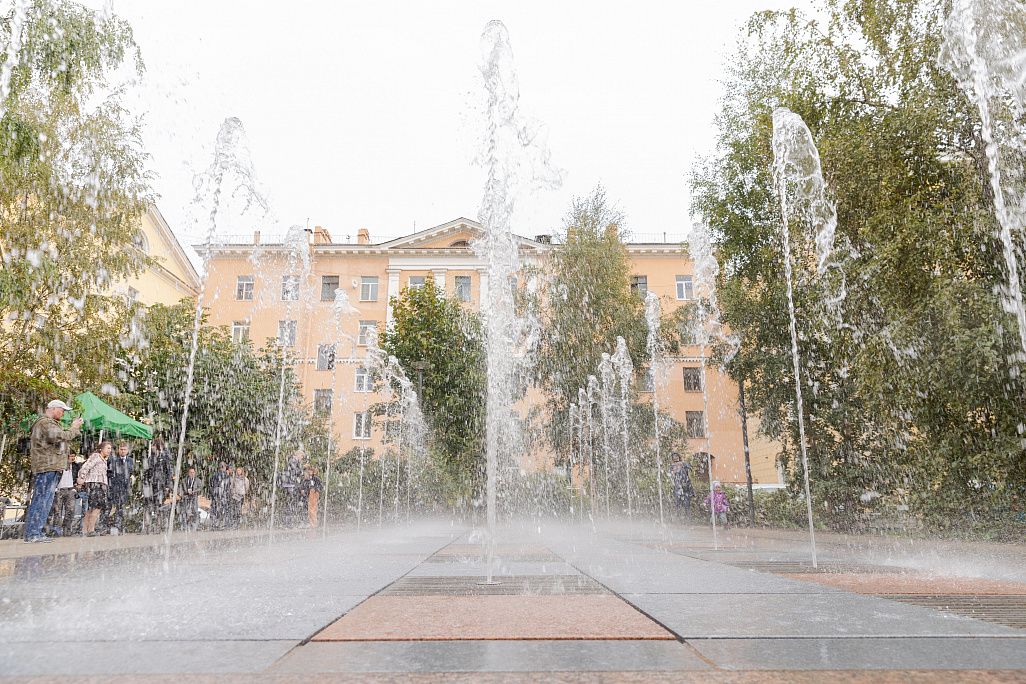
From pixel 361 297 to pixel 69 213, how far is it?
1203 inches

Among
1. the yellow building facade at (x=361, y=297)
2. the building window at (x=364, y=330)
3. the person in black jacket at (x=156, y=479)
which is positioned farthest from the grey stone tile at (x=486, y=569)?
the building window at (x=364, y=330)

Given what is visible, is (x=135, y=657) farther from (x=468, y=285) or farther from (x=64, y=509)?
(x=468, y=285)

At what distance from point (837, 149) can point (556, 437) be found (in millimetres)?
19573

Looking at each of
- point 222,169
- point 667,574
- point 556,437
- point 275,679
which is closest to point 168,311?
point 222,169

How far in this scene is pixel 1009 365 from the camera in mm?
9383

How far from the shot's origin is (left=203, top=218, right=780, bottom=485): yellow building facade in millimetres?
41312

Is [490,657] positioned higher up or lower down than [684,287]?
lower down

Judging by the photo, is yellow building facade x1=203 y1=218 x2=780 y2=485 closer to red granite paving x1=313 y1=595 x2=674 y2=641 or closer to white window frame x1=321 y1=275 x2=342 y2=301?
white window frame x1=321 y1=275 x2=342 y2=301

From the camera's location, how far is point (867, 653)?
2.41 m

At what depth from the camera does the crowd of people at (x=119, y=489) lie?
8.87 metres

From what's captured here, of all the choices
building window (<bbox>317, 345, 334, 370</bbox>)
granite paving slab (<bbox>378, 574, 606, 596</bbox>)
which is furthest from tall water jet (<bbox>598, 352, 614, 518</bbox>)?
granite paving slab (<bbox>378, 574, 606, 596</bbox>)

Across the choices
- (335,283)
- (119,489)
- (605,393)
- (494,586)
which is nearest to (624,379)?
(605,393)

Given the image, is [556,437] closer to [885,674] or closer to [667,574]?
[667,574]

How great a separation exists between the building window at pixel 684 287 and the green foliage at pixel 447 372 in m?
19.9
